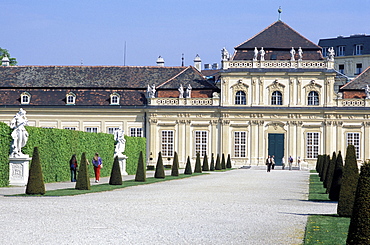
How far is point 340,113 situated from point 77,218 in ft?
159

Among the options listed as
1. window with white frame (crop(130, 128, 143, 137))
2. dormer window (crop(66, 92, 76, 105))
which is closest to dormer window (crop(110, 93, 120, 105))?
window with white frame (crop(130, 128, 143, 137))

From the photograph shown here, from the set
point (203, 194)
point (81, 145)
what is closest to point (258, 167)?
point (81, 145)

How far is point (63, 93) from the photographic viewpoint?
60500 mm

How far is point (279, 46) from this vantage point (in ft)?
200

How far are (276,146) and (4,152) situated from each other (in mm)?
37533

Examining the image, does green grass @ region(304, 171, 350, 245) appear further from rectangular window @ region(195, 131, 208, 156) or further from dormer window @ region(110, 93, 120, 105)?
rectangular window @ region(195, 131, 208, 156)

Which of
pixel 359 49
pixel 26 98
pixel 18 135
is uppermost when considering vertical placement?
pixel 359 49

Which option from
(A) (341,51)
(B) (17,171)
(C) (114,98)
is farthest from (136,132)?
(A) (341,51)

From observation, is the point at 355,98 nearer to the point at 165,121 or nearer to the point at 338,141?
the point at 338,141

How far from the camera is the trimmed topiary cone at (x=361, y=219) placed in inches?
329

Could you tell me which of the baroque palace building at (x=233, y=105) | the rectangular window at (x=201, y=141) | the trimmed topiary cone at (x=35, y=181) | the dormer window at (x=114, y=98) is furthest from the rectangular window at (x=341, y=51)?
the trimmed topiary cone at (x=35, y=181)

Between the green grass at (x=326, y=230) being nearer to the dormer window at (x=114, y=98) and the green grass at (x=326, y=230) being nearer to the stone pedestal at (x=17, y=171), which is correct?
the stone pedestal at (x=17, y=171)

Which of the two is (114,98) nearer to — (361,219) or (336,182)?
(336,182)

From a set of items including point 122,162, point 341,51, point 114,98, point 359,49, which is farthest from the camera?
point 341,51
